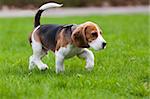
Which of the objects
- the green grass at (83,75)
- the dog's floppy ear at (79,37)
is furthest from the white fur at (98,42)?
the green grass at (83,75)

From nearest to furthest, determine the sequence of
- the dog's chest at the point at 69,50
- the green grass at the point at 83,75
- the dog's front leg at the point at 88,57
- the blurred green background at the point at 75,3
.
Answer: the green grass at the point at 83,75, the dog's chest at the point at 69,50, the dog's front leg at the point at 88,57, the blurred green background at the point at 75,3

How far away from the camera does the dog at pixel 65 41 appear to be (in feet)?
23.1

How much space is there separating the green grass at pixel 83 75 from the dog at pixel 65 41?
0.20 m

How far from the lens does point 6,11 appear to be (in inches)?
911

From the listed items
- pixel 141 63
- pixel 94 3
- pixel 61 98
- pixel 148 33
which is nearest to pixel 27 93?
pixel 61 98

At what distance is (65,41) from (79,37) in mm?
272

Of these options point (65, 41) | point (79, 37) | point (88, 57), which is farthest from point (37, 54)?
point (79, 37)

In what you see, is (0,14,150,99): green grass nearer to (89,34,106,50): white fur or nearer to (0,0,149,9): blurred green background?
(89,34,106,50): white fur

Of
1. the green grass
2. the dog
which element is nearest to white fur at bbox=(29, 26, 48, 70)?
the dog

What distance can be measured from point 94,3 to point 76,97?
20.2 m

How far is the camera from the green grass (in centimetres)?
621

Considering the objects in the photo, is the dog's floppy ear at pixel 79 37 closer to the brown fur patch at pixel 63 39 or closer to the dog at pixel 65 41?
the dog at pixel 65 41

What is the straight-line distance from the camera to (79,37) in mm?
7152

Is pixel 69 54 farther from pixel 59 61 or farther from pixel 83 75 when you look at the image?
pixel 83 75
